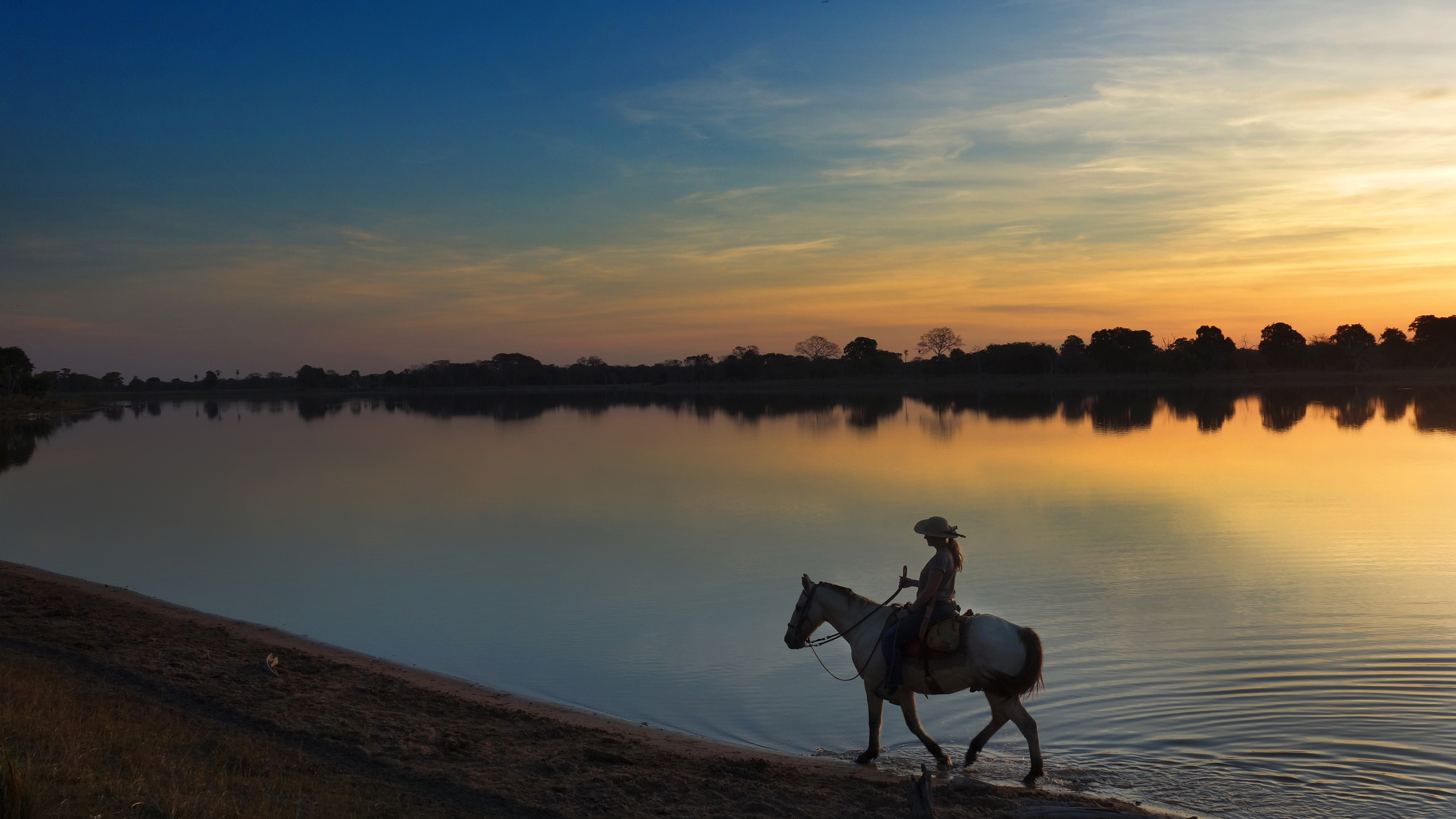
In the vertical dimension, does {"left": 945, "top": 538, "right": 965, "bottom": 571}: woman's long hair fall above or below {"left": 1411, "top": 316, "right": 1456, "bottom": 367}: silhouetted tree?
below

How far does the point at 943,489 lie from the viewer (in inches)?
975

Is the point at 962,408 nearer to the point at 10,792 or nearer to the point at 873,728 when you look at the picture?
the point at 873,728

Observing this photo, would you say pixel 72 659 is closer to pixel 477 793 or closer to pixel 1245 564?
pixel 477 793

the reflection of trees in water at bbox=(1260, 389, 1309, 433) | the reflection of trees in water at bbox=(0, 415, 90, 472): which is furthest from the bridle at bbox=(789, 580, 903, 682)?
the reflection of trees in water at bbox=(0, 415, 90, 472)

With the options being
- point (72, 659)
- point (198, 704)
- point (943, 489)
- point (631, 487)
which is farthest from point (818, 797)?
point (631, 487)

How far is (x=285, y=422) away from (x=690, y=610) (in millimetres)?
76931

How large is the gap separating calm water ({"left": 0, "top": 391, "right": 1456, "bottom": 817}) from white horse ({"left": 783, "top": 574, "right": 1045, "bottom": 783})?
1.39ft

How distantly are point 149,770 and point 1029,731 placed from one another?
19.9ft

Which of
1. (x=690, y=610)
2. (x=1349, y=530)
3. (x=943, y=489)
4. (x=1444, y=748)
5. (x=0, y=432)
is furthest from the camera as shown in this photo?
(x=0, y=432)

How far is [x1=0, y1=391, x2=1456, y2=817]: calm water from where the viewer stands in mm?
8109

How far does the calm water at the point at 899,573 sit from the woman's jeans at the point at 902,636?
99 cm

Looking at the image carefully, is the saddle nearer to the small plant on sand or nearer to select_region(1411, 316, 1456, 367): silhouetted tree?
the small plant on sand

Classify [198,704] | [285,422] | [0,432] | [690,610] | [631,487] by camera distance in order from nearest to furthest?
[198,704] < [690,610] < [631,487] < [0,432] < [285,422]

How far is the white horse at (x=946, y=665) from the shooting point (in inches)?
278
